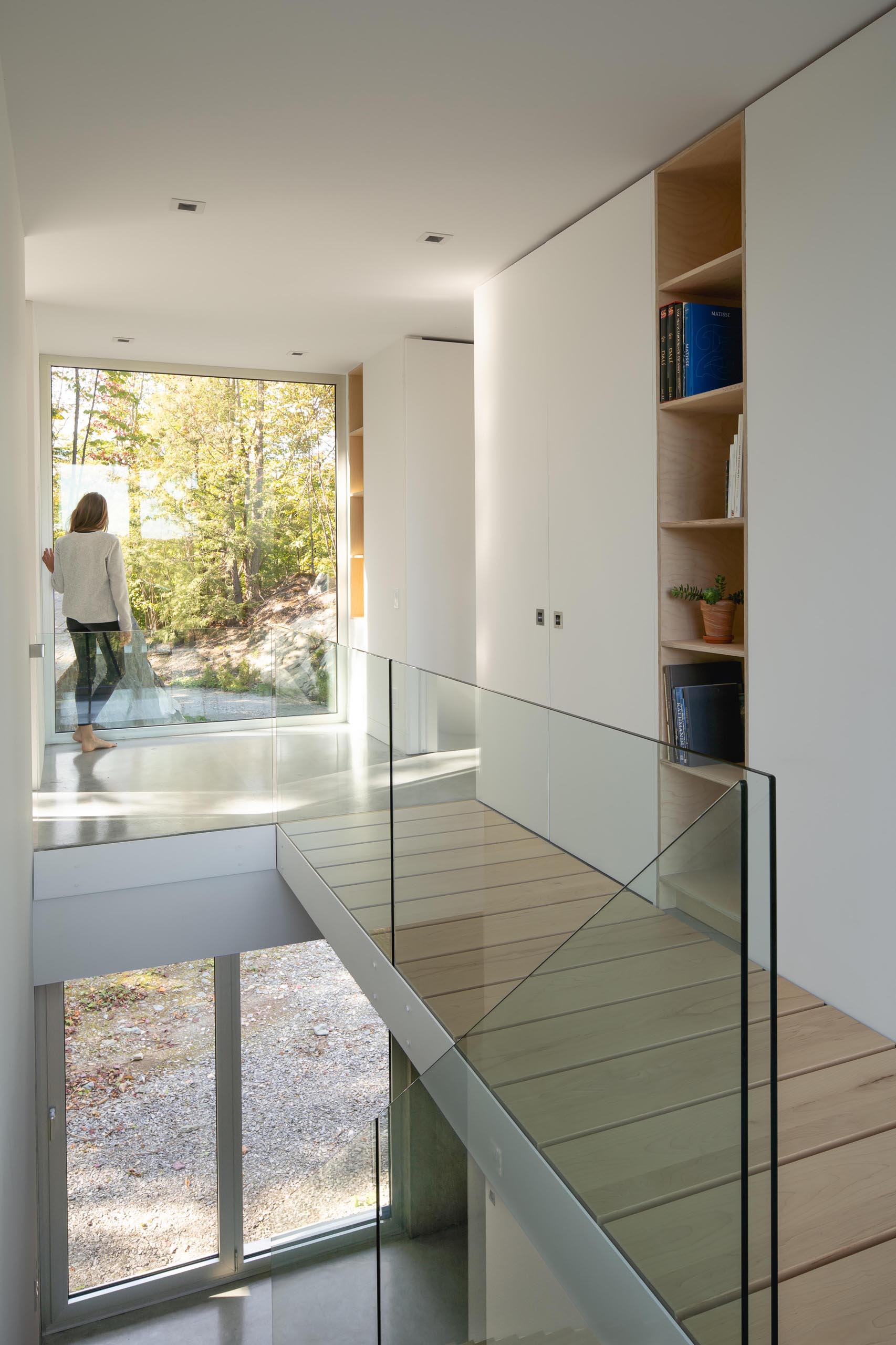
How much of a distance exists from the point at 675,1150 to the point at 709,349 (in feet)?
8.49

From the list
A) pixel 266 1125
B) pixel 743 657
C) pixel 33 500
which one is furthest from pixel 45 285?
pixel 266 1125

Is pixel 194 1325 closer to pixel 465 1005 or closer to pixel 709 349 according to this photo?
pixel 465 1005

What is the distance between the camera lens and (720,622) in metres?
3.26

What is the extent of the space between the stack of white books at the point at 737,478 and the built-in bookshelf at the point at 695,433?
70 mm

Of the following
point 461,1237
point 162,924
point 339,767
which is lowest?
point 162,924

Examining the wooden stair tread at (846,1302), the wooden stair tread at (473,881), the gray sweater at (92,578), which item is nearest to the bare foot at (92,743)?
the gray sweater at (92,578)

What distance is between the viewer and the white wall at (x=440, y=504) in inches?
228

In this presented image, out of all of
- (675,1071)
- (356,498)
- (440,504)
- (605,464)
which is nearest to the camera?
(675,1071)

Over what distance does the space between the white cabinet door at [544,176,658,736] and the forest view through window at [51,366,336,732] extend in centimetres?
237

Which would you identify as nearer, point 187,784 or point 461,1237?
point 461,1237

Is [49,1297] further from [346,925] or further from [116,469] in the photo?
[116,469]

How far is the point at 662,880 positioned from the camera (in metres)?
1.35

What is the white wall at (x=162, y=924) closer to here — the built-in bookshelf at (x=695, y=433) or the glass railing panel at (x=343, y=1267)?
the glass railing panel at (x=343, y=1267)

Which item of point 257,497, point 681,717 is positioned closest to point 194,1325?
point 681,717
